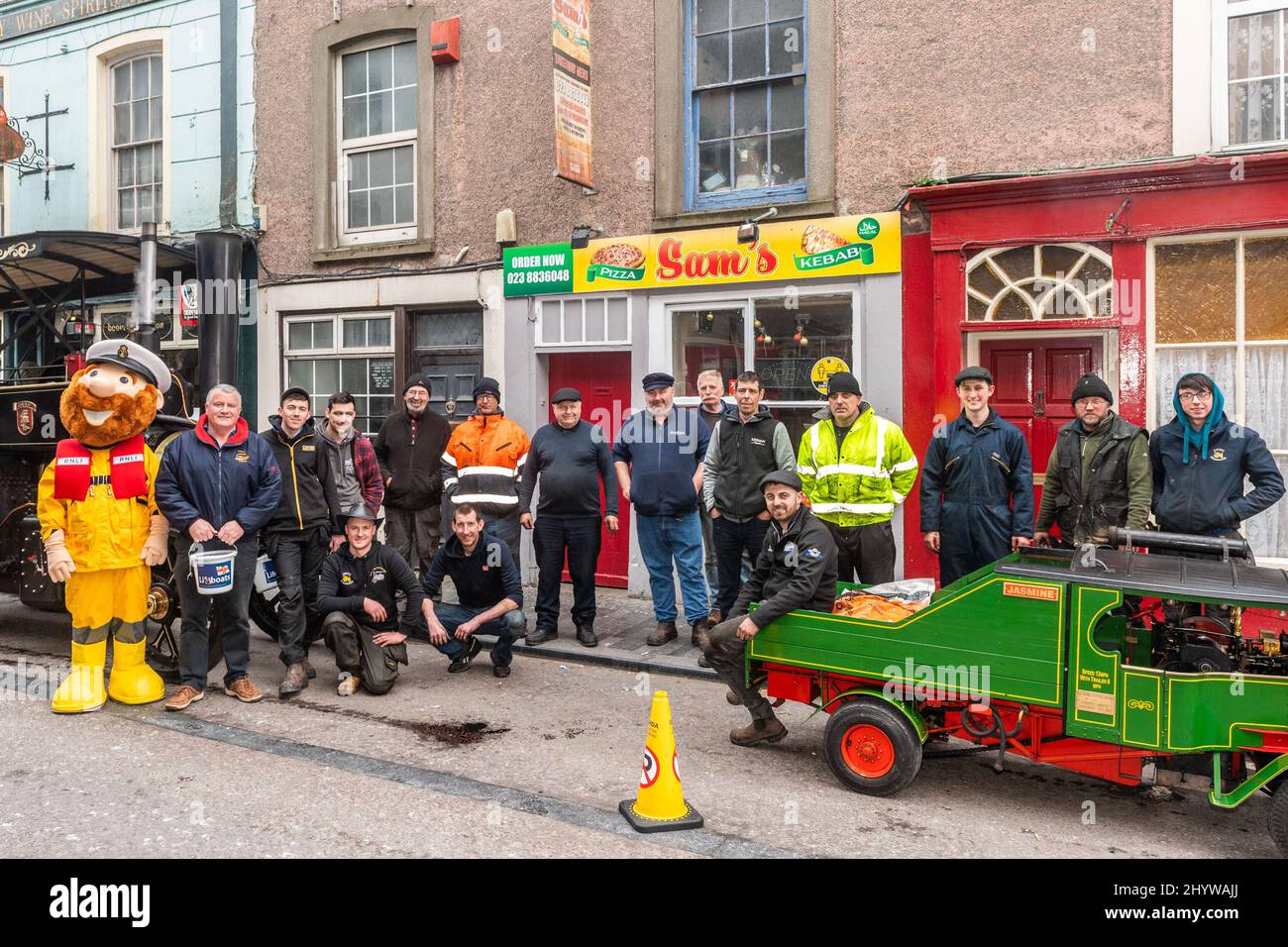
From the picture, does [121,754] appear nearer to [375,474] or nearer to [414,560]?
[375,474]

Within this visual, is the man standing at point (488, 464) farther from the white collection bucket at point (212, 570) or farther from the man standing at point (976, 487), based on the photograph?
the man standing at point (976, 487)

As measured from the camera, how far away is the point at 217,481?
252 inches

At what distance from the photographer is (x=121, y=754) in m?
5.42

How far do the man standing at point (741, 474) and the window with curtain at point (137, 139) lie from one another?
923 centimetres

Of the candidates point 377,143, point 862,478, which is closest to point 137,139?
point 377,143

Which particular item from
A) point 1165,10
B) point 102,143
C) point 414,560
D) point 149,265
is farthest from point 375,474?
point 102,143

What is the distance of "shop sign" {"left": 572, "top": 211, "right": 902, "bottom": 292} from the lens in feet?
28.6

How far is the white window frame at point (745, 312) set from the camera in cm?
888

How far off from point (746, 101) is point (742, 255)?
156 cm

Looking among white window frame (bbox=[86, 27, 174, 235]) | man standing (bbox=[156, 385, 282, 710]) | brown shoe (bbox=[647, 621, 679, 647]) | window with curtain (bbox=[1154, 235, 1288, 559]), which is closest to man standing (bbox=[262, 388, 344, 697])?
man standing (bbox=[156, 385, 282, 710])

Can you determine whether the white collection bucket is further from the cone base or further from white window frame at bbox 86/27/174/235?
white window frame at bbox 86/27/174/235

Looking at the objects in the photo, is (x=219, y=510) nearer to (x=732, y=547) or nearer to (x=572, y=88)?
(x=732, y=547)

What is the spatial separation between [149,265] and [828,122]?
7001 millimetres

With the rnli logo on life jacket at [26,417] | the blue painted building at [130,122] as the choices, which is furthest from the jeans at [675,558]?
the blue painted building at [130,122]
